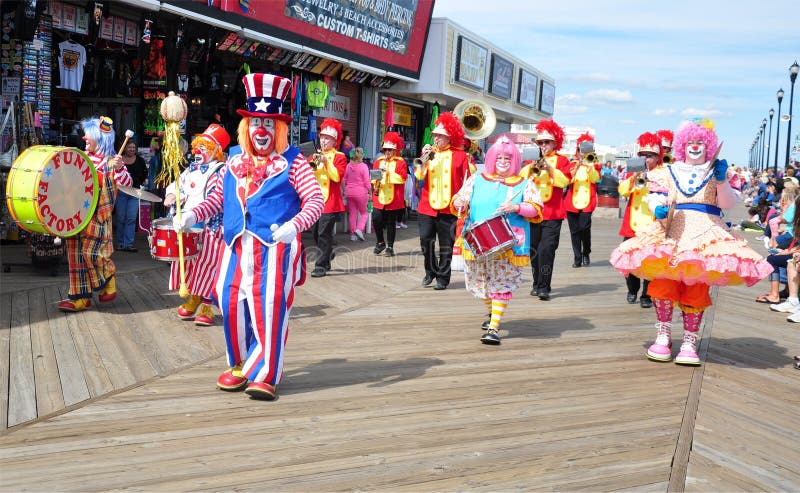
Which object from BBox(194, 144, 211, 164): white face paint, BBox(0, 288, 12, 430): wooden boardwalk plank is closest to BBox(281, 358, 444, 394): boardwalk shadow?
BBox(0, 288, 12, 430): wooden boardwalk plank

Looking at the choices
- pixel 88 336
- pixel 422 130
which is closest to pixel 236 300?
pixel 88 336

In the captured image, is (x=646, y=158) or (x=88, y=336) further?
(x=646, y=158)

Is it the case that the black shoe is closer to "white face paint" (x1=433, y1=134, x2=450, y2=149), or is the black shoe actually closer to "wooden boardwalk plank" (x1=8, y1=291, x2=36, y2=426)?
"white face paint" (x1=433, y1=134, x2=450, y2=149)

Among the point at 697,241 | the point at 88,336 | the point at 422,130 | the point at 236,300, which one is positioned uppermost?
the point at 422,130

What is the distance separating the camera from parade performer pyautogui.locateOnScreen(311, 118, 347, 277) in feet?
30.3


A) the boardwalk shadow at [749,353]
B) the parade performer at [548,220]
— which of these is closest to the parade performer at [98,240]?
the parade performer at [548,220]

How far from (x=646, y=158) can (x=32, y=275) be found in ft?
22.2

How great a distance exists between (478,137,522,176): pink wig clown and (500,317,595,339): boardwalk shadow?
1.47 m

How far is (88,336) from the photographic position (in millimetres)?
5828

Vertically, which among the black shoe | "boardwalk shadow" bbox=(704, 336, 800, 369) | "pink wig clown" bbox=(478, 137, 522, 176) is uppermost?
"pink wig clown" bbox=(478, 137, 522, 176)

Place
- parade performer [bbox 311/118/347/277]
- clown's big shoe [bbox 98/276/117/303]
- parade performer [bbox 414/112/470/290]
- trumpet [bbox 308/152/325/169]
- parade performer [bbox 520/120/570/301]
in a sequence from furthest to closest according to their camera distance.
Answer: trumpet [bbox 308/152/325/169], parade performer [bbox 311/118/347/277], parade performer [bbox 520/120/570/301], parade performer [bbox 414/112/470/290], clown's big shoe [bbox 98/276/117/303]

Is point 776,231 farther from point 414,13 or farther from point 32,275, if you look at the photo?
point 414,13

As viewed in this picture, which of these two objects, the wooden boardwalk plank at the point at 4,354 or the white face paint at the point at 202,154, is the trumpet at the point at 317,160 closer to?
the white face paint at the point at 202,154

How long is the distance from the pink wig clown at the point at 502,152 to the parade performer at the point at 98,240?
3309 mm
